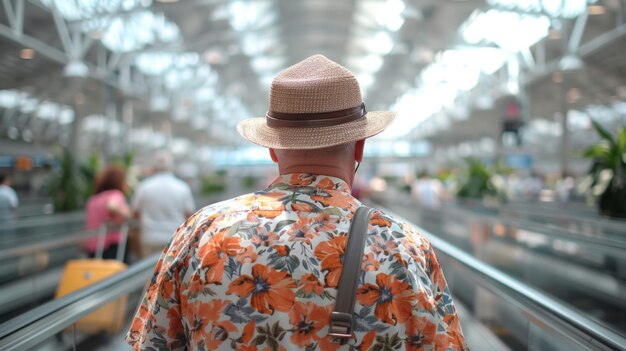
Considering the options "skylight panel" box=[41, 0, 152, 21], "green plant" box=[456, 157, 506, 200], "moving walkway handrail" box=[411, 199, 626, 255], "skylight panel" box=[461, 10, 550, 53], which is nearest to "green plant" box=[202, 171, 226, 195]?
"skylight panel" box=[41, 0, 152, 21]

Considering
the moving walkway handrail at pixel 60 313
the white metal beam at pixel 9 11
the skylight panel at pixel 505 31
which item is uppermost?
the skylight panel at pixel 505 31

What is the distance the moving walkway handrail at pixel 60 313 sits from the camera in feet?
8.79

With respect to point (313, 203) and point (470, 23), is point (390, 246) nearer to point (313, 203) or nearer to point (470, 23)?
point (313, 203)

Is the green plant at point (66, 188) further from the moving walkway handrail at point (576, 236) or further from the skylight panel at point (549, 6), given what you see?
the skylight panel at point (549, 6)

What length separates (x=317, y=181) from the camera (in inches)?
63.6

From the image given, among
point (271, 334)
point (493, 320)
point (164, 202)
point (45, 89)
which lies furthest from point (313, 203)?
point (45, 89)

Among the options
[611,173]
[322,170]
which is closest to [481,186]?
[611,173]

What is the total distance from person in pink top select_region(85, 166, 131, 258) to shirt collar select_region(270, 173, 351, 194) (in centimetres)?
543

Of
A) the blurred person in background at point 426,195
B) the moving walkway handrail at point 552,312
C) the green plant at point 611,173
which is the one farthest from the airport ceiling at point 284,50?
the moving walkway handrail at point 552,312

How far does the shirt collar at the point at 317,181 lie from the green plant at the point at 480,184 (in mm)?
17458

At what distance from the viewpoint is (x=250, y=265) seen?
1457 mm

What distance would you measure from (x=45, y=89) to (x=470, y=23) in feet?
57.6

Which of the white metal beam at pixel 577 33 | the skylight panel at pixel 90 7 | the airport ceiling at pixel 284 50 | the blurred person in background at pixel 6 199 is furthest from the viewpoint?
the white metal beam at pixel 577 33

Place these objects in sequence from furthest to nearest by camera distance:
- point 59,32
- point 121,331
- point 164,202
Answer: point 59,32 < point 164,202 < point 121,331
